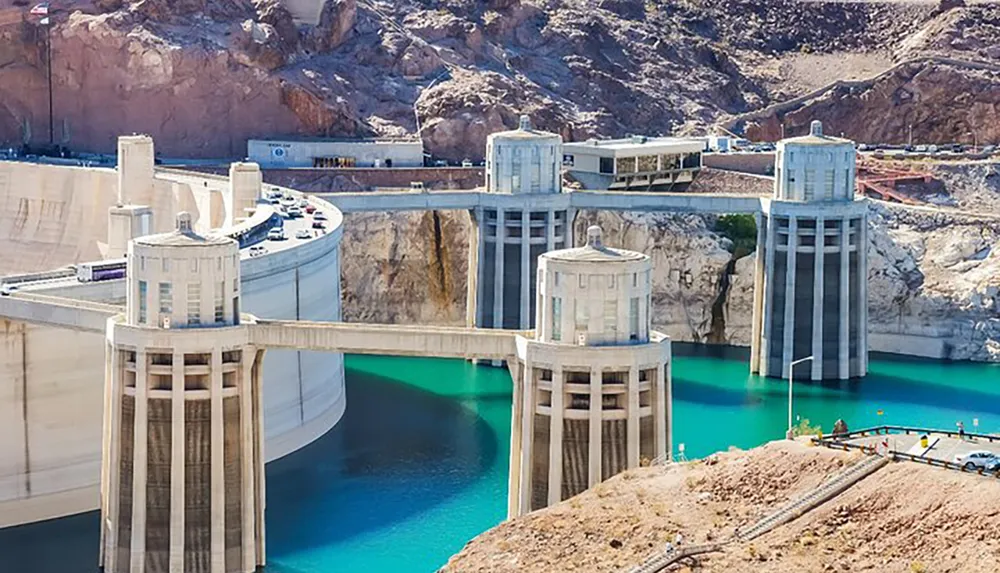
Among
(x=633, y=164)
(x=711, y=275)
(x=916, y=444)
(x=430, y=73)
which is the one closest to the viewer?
(x=916, y=444)

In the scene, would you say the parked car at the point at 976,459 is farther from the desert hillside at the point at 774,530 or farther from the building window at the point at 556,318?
the building window at the point at 556,318

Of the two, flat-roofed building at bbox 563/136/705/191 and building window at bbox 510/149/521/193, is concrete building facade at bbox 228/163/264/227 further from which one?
flat-roofed building at bbox 563/136/705/191

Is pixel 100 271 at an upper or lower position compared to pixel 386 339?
upper

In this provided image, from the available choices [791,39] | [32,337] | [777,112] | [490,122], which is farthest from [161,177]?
[791,39]

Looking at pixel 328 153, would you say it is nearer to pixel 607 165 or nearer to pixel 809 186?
pixel 607 165

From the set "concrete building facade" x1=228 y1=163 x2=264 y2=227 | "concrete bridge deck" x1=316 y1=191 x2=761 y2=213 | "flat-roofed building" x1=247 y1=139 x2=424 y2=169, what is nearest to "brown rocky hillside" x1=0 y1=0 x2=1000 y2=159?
"flat-roofed building" x1=247 y1=139 x2=424 y2=169

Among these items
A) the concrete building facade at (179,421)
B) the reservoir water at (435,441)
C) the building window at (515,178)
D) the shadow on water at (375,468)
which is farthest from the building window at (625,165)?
the concrete building facade at (179,421)

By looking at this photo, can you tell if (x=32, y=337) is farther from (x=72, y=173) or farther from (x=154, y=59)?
(x=154, y=59)

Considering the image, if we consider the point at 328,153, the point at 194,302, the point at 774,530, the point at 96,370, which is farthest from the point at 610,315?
the point at 328,153

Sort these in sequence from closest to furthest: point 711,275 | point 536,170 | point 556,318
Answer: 1. point 556,318
2. point 536,170
3. point 711,275
